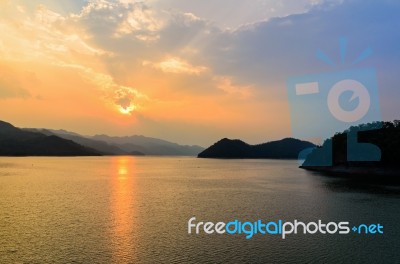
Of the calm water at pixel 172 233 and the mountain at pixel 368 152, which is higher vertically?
the mountain at pixel 368 152

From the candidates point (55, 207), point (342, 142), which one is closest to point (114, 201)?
point (55, 207)

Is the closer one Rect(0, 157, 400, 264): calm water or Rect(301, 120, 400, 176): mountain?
Rect(0, 157, 400, 264): calm water

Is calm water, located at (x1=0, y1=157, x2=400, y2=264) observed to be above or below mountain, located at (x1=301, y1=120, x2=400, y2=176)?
below

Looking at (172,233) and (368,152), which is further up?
(368,152)

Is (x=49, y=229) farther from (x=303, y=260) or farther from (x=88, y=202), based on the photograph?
(x=303, y=260)

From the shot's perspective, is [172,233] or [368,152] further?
[368,152]

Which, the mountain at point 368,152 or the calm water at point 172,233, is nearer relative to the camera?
the calm water at point 172,233

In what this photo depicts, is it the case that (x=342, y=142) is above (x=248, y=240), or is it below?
above

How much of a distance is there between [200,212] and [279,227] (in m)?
14.9

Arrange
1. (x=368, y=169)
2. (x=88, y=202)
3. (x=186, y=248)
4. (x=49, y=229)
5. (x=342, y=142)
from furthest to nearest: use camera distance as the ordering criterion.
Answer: (x=342, y=142)
(x=368, y=169)
(x=88, y=202)
(x=49, y=229)
(x=186, y=248)

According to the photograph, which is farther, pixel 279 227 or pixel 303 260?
pixel 279 227

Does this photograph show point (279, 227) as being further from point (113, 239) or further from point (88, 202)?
point (88, 202)

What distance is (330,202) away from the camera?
64.1m

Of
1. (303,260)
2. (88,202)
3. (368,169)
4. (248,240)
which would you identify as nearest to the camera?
(303,260)
